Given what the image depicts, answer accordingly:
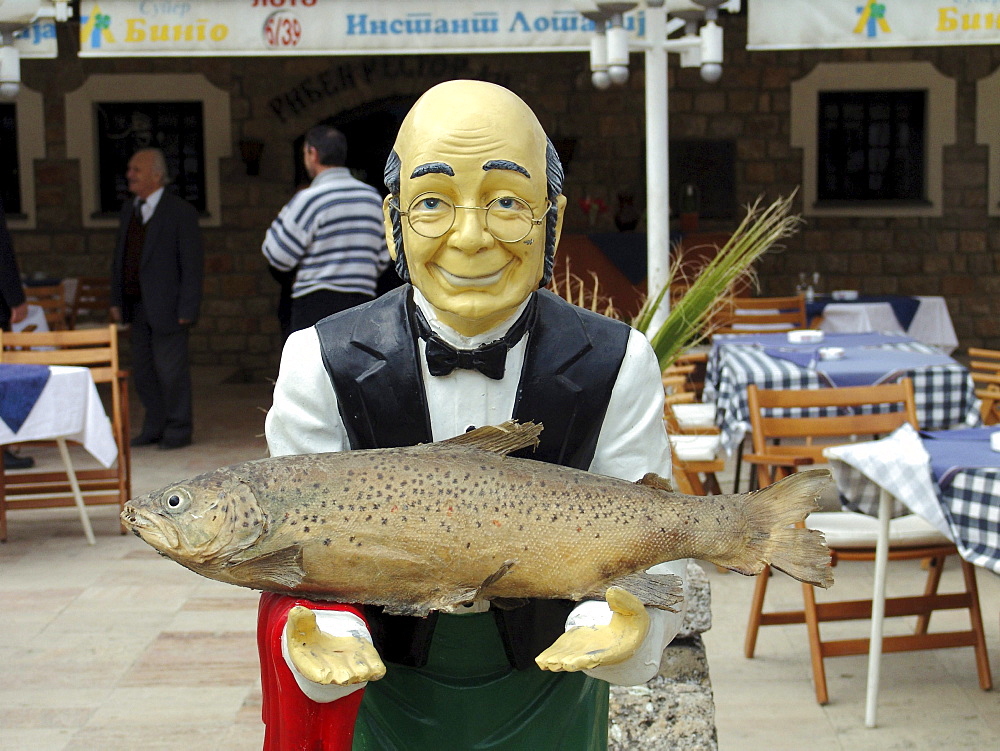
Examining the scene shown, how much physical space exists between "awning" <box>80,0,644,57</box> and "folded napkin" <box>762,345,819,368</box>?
1.76m

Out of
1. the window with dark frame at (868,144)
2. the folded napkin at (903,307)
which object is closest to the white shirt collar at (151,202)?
the folded napkin at (903,307)

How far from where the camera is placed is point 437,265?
164 centimetres

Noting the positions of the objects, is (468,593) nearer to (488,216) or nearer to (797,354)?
(488,216)

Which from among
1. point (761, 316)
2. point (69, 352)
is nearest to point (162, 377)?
point (69, 352)

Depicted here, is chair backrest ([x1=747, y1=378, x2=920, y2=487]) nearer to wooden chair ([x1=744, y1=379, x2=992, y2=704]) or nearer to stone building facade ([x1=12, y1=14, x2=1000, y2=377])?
wooden chair ([x1=744, y1=379, x2=992, y2=704])

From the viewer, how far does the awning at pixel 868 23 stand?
5.78 metres

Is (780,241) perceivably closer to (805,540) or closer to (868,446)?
(868,446)

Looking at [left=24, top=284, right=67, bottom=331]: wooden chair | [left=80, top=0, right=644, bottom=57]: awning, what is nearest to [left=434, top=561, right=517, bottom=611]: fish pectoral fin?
[left=80, top=0, right=644, bottom=57]: awning

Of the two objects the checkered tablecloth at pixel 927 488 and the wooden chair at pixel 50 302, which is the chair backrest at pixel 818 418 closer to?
the checkered tablecloth at pixel 927 488

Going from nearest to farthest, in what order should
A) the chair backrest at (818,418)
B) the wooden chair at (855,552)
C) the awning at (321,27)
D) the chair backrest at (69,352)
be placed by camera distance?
the wooden chair at (855,552), the chair backrest at (818,418), the chair backrest at (69,352), the awning at (321,27)

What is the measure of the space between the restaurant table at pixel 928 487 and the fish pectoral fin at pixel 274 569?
84.4 inches

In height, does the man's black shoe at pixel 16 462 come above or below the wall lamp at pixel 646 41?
below

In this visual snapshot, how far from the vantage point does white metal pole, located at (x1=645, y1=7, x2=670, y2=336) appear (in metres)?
5.01

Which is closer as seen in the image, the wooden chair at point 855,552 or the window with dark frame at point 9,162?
the wooden chair at point 855,552
